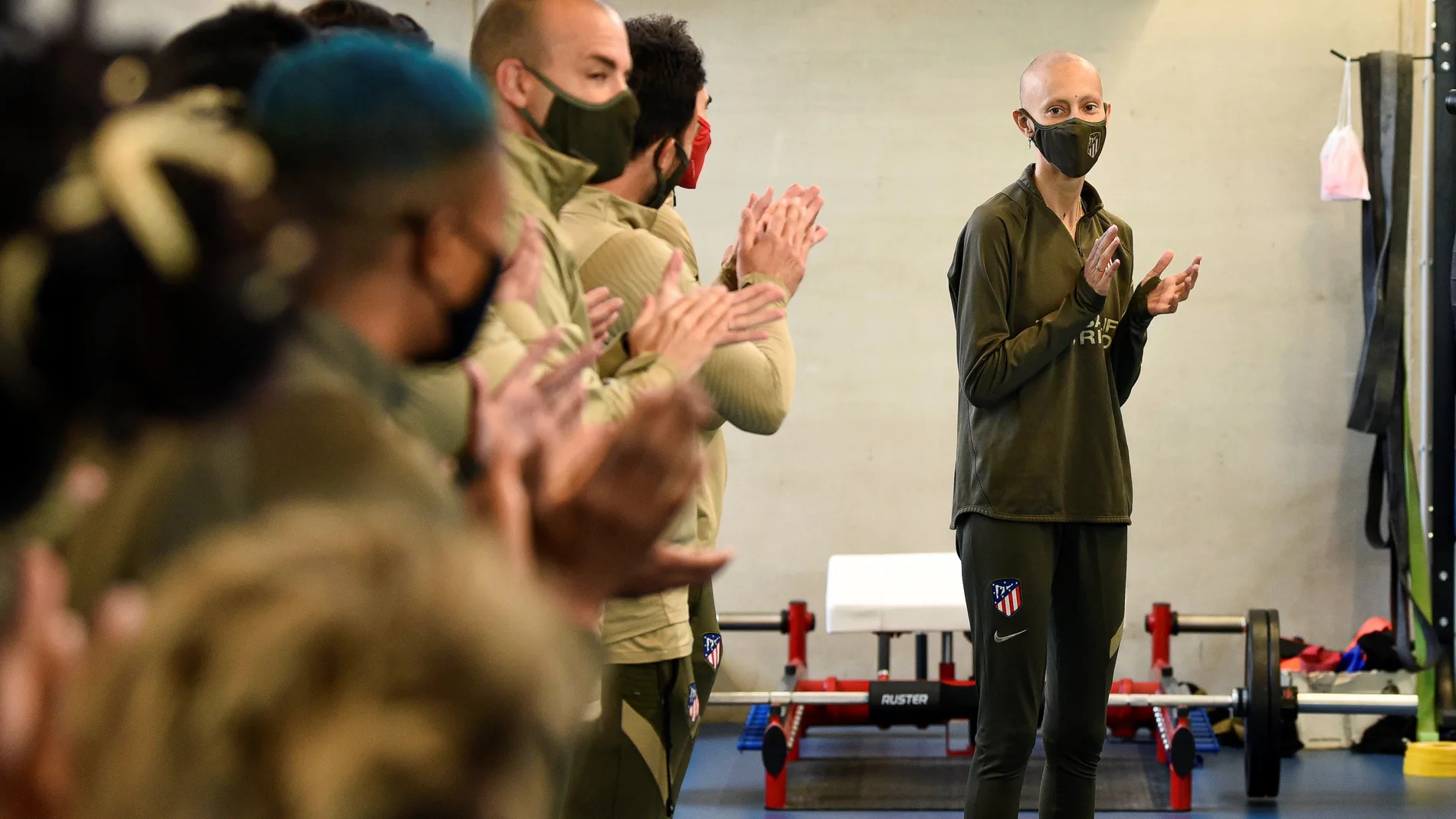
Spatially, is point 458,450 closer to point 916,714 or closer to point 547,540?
point 547,540

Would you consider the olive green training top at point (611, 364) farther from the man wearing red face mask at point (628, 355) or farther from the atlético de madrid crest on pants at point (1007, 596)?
the atlético de madrid crest on pants at point (1007, 596)

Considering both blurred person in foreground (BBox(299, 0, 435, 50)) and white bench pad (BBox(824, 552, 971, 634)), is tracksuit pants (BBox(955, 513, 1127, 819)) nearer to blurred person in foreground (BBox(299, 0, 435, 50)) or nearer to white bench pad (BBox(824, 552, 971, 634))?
white bench pad (BBox(824, 552, 971, 634))

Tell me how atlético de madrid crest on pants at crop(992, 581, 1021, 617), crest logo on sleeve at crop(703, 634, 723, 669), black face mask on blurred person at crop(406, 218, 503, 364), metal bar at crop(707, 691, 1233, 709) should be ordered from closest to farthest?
black face mask on blurred person at crop(406, 218, 503, 364) < crest logo on sleeve at crop(703, 634, 723, 669) < atlético de madrid crest on pants at crop(992, 581, 1021, 617) < metal bar at crop(707, 691, 1233, 709)

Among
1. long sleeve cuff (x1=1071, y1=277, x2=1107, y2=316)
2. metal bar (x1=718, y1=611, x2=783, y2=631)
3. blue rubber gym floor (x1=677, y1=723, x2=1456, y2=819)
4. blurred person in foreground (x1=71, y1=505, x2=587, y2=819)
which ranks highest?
long sleeve cuff (x1=1071, y1=277, x2=1107, y2=316)

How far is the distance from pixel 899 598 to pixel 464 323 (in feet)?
12.1

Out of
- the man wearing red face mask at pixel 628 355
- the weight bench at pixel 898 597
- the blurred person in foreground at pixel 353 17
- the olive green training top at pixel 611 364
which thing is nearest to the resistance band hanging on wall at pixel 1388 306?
the weight bench at pixel 898 597

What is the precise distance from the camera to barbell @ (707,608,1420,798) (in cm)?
413

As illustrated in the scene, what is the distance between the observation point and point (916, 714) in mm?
4477

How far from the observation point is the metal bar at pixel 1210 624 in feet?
15.3

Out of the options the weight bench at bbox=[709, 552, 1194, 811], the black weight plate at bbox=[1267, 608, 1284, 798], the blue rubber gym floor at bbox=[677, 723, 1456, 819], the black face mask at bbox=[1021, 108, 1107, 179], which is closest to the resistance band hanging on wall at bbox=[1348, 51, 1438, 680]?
the blue rubber gym floor at bbox=[677, 723, 1456, 819]

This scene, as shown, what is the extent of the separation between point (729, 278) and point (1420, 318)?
4017 mm

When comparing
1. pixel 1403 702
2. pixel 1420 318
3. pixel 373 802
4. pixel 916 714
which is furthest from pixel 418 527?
pixel 1420 318

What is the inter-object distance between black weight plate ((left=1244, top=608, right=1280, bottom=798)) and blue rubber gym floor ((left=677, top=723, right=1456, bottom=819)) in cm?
8

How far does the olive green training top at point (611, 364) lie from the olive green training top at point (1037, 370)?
1038 mm
